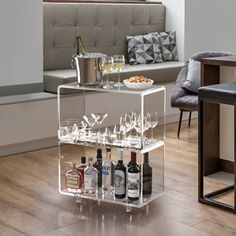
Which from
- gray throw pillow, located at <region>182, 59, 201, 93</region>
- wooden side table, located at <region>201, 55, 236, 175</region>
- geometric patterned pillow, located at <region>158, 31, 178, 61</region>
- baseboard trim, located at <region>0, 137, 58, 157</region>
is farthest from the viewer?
geometric patterned pillow, located at <region>158, 31, 178, 61</region>

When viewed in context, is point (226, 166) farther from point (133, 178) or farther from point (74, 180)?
point (74, 180)

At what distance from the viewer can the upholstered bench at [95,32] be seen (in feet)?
17.9

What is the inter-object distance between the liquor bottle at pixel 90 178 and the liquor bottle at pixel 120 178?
144 millimetres

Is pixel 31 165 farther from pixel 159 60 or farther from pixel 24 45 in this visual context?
pixel 159 60

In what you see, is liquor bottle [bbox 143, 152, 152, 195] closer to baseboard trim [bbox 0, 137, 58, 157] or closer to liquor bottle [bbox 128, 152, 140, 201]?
liquor bottle [bbox 128, 152, 140, 201]

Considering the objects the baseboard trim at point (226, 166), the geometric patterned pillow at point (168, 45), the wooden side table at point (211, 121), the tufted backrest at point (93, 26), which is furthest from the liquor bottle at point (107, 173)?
the geometric patterned pillow at point (168, 45)

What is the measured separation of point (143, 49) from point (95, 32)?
2.01 ft

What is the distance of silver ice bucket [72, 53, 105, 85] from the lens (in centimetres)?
337

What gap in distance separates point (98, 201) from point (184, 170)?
971 millimetres

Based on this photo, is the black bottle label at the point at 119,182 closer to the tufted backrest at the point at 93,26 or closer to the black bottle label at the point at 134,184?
the black bottle label at the point at 134,184

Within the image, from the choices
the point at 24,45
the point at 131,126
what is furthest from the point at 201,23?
the point at 131,126

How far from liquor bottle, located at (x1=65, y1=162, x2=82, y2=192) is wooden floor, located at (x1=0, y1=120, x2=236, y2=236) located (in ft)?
0.38

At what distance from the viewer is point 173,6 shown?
6.47 meters

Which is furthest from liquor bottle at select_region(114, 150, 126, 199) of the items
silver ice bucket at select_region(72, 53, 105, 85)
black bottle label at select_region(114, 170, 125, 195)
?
silver ice bucket at select_region(72, 53, 105, 85)
